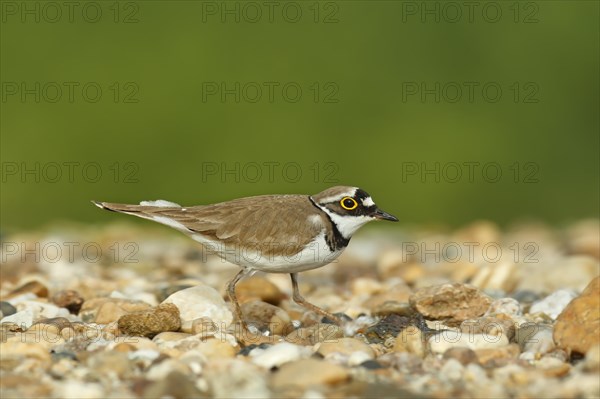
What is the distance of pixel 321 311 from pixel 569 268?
3005mm

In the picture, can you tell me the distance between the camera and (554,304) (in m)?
6.79

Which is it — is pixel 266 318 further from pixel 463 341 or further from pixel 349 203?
pixel 463 341

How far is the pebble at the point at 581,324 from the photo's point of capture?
516 cm

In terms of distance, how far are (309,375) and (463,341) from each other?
50.9 inches

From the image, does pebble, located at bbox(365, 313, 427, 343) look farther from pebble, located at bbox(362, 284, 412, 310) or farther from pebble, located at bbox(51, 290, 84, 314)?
pebble, located at bbox(51, 290, 84, 314)

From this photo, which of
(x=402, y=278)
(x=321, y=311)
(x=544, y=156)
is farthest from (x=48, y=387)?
(x=544, y=156)

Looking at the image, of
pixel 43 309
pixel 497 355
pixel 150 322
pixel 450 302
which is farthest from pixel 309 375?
pixel 43 309

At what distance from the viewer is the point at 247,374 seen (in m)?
4.50

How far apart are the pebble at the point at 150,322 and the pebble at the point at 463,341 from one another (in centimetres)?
173

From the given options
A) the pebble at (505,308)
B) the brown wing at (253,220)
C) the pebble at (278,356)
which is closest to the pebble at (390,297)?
the pebble at (505,308)

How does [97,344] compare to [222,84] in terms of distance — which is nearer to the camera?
[97,344]

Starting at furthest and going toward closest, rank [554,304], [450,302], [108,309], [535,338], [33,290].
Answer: [33,290]
[554,304]
[108,309]
[450,302]
[535,338]

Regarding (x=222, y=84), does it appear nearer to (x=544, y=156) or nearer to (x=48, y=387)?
(x=544, y=156)

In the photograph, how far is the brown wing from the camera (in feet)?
20.2
